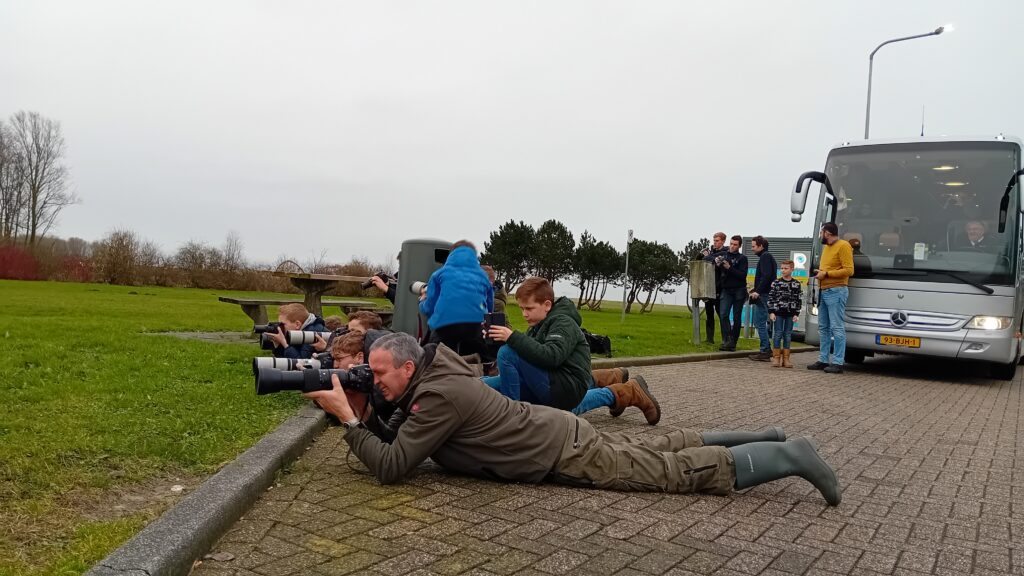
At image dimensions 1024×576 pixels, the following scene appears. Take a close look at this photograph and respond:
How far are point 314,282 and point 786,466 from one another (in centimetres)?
923

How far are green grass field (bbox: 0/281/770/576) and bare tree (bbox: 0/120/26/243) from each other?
2098 inches

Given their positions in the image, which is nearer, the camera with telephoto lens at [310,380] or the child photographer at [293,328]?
the camera with telephoto lens at [310,380]

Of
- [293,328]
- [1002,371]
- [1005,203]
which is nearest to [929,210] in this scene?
[1005,203]

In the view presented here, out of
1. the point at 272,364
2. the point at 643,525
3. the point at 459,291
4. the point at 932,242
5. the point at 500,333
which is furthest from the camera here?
the point at 932,242

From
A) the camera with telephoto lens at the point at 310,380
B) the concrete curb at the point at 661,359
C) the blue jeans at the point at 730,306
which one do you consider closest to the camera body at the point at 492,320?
the camera with telephoto lens at the point at 310,380

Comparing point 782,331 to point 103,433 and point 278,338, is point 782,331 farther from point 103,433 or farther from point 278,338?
point 103,433

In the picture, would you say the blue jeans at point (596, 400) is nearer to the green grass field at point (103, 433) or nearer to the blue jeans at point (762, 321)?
the green grass field at point (103, 433)

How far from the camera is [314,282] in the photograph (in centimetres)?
1227

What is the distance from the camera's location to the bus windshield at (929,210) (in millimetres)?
11617

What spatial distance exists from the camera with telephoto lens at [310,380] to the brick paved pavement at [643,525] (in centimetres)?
57

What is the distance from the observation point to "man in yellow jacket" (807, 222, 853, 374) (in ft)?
39.7

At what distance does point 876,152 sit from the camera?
41.8ft

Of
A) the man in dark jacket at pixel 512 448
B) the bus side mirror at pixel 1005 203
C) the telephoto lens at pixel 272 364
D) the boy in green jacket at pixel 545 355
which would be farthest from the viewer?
the bus side mirror at pixel 1005 203

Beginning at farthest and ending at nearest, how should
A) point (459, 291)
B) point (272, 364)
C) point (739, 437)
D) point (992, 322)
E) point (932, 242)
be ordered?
point (932, 242) < point (992, 322) < point (459, 291) < point (739, 437) < point (272, 364)
